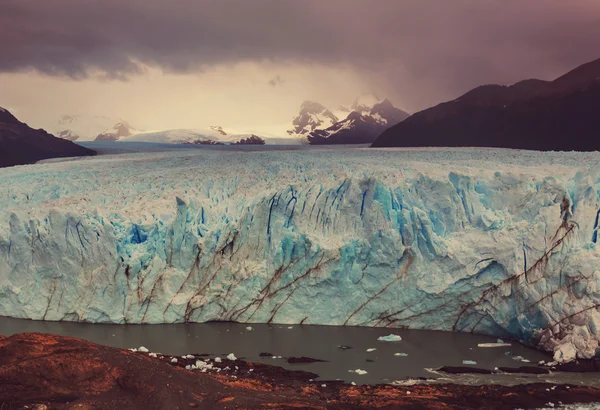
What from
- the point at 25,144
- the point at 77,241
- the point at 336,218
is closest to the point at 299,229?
the point at 336,218

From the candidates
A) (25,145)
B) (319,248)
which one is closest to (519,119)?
(319,248)

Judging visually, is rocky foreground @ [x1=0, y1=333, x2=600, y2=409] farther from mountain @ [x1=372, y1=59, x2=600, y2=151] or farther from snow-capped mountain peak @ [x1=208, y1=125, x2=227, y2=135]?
snow-capped mountain peak @ [x1=208, y1=125, x2=227, y2=135]

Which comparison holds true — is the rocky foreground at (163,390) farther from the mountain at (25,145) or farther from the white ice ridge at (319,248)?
the mountain at (25,145)

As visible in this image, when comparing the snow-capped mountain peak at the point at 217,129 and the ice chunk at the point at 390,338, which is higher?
the snow-capped mountain peak at the point at 217,129

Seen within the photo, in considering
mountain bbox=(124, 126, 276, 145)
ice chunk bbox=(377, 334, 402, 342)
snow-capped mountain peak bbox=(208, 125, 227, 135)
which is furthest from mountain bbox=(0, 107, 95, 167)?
snow-capped mountain peak bbox=(208, 125, 227, 135)

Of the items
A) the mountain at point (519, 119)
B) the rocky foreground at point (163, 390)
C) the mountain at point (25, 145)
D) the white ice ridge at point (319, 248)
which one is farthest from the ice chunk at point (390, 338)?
the mountain at point (25, 145)

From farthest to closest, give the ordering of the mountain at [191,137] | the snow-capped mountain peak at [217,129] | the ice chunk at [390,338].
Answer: the snow-capped mountain peak at [217,129], the mountain at [191,137], the ice chunk at [390,338]
